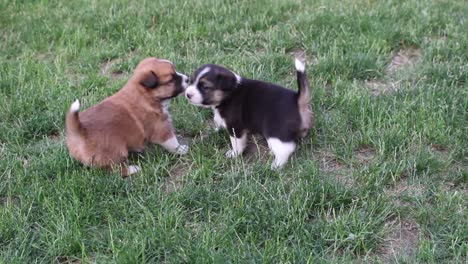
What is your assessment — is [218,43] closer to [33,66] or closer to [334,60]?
[334,60]

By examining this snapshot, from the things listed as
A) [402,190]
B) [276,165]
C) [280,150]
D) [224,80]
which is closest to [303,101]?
[280,150]

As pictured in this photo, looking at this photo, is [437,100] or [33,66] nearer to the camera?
[437,100]

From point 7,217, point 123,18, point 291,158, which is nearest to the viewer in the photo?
point 7,217

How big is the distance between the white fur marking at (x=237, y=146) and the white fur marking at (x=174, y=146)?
1.23 ft

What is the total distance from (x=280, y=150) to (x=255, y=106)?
0.44 metres

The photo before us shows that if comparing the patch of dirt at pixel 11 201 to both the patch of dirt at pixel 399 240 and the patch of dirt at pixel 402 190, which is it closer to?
the patch of dirt at pixel 399 240

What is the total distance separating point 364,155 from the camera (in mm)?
4750

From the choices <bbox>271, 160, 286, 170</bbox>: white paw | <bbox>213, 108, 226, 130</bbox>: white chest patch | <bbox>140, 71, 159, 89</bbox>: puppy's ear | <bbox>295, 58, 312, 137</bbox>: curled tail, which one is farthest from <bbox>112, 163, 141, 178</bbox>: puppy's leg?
<bbox>295, 58, 312, 137</bbox>: curled tail

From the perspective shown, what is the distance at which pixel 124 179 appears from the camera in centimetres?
443

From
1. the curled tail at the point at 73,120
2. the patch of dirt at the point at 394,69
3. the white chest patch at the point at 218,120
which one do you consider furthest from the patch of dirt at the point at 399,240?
the curled tail at the point at 73,120

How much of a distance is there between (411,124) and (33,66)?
395cm

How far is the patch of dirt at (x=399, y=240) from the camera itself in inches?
146

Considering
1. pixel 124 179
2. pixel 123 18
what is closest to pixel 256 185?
pixel 124 179

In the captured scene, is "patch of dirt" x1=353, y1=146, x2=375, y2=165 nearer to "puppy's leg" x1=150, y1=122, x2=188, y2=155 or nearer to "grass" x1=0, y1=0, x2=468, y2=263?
"grass" x1=0, y1=0, x2=468, y2=263
